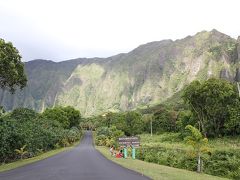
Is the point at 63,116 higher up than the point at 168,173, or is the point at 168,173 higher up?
the point at 63,116

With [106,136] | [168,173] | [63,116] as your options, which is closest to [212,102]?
[106,136]

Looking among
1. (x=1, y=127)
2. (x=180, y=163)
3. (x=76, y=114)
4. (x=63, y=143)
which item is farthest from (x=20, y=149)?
(x=76, y=114)

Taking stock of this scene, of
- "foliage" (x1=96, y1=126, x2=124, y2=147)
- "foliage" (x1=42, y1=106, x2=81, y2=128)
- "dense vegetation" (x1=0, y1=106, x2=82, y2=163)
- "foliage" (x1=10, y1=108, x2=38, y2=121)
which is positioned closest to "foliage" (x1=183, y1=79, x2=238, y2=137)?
"foliage" (x1=96, y1=126, x2=124, y2=147)

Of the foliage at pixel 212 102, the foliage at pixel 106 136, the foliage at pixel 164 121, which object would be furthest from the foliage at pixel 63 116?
the foliage at pixel 212 102

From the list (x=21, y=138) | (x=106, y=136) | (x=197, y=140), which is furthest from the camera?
(x=106, y=136)

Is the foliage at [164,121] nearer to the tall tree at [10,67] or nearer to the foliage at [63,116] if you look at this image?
the foliage at [63,116]

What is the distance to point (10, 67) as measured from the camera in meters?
33.1

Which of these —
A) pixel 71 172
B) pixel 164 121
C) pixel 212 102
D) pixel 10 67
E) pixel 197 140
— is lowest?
pixel 164 121

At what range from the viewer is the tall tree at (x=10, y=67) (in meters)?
32.6

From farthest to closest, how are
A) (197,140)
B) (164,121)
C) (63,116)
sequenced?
(63,116)
(164,121)
(197,140)

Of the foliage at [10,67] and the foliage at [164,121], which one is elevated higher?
the foliage at [10,67]

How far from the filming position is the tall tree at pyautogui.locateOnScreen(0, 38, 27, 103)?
107 ft

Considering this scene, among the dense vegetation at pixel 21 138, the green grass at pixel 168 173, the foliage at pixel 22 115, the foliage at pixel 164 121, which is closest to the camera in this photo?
the green grass at pixel 168 173

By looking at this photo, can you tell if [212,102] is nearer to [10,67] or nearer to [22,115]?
[22,115]
